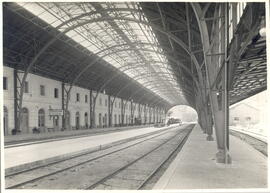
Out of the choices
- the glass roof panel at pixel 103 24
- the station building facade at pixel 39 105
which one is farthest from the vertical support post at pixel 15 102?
the glass roof panel at pixel 103 24

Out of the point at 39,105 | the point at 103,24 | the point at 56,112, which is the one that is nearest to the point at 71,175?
the point at 103,24

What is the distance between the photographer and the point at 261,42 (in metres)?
14.1

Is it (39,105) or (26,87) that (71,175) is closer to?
(26,87)

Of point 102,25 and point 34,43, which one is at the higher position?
point 102,25

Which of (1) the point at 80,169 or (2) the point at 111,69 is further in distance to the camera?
(2) the point at 111,69

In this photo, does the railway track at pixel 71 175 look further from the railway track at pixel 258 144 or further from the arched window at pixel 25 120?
the arched window at pixel 25 120

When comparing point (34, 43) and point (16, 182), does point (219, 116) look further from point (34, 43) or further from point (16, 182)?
point (34, 43)

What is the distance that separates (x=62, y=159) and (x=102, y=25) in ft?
63.6

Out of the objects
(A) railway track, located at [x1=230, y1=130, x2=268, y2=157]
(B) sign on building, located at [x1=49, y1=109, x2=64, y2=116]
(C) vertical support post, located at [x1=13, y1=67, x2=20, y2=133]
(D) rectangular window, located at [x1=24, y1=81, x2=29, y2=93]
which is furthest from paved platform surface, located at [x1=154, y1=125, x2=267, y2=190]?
(D) rectangular window, located at [x1=24, y1=81, x2=29, y2=93]

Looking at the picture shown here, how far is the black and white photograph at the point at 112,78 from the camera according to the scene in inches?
398

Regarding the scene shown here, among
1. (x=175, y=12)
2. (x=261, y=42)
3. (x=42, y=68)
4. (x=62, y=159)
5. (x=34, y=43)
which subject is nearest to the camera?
(x=261, y=42)

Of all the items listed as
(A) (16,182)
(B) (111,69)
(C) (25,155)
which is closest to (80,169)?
(A) (16,182)

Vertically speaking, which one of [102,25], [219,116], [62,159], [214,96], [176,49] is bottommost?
[62,159]

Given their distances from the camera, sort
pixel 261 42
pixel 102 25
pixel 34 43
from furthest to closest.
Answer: pixel 102 25 < pixel 34 43 < pixel 261 42
